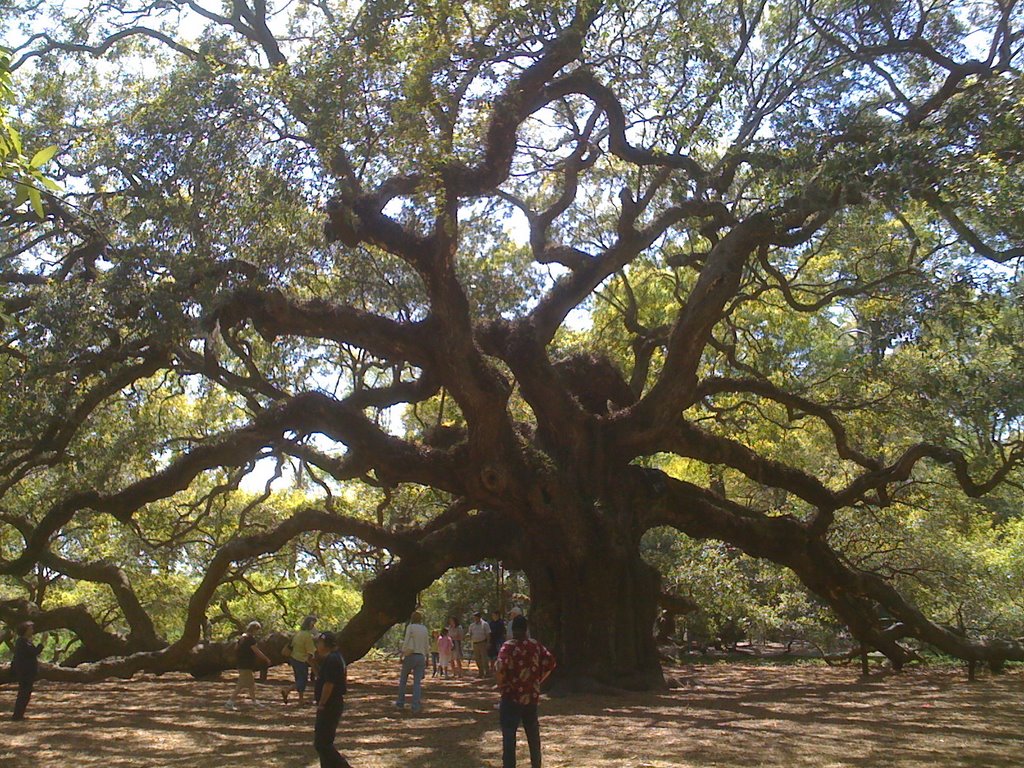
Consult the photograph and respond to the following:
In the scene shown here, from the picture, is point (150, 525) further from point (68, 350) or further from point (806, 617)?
point (806, 617)

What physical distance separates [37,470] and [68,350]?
7.91 meters

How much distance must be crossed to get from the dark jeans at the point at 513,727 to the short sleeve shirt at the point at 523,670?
5cm

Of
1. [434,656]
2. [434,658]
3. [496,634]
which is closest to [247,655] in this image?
[496,634]

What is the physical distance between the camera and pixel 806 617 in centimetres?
2023

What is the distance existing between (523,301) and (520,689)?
10.6 meters

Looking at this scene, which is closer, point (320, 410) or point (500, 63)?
point (500, 63)

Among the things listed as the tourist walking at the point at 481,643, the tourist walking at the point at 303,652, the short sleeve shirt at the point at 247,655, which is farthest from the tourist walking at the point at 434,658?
the short sleeve shirt at the point at 247,655

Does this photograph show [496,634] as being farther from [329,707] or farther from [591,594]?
[329,707]

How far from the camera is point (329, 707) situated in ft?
22.1

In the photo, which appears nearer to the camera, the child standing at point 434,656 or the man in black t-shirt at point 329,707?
the man in black t-shirt at point 329,707

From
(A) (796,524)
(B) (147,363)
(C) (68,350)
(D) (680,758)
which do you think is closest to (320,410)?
(B) (147,363)

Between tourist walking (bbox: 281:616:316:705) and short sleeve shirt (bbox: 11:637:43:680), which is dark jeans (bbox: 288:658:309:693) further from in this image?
short sleeve shirt (bbox: 11:637:43:680)

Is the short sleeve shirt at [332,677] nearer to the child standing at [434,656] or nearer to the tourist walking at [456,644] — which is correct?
the tourist walking at [456,644]

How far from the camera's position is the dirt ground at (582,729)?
7.76 meters
